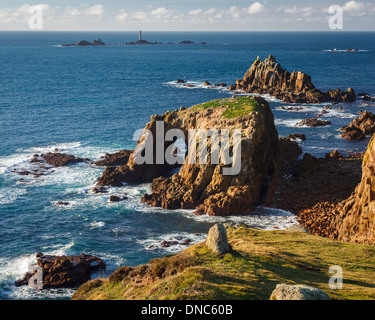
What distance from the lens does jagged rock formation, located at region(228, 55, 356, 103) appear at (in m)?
124

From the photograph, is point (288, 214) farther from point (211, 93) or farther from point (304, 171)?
point (211, 93)

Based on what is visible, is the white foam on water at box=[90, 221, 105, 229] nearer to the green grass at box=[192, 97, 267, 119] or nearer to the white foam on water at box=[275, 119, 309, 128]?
the green grass at box=[192, 97, 267, 119]

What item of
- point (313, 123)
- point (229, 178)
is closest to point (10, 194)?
point (229, 178)

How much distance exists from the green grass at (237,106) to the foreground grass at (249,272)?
2569 centimetres

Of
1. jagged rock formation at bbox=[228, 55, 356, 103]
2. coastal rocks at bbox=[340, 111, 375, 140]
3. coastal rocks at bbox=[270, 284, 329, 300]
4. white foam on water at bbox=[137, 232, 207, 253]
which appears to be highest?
jagged rock formation at bbox=[228, 55, 356, 103]

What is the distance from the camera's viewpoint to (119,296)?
30.0m

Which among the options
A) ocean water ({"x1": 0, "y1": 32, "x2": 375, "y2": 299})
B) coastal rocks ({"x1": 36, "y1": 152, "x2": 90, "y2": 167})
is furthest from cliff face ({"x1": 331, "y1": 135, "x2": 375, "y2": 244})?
coastal rocks ({"x1": 36, "y1": 152, "x2": 90, "y2": 167})

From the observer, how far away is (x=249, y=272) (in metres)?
Answer: 29.3

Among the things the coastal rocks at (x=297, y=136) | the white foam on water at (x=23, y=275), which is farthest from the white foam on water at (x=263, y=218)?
the coastal rocks at (x=297, y=136)

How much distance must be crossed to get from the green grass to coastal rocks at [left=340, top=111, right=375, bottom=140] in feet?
90.5

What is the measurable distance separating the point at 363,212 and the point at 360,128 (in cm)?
5146

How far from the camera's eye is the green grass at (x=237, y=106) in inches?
2493

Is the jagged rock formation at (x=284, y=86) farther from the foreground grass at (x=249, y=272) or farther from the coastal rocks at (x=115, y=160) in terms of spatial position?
the foreground grass at (x=249, y=272)
